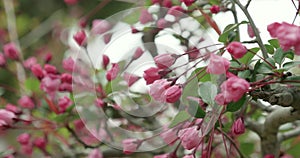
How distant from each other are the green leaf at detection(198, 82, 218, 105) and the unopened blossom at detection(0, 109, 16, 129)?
18.6 inches

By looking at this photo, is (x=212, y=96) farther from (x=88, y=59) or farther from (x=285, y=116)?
(x=88, y=59)

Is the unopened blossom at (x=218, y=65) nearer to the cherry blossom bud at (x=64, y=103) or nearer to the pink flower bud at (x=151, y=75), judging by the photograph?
the pink flower bud at (x=151, y=75)

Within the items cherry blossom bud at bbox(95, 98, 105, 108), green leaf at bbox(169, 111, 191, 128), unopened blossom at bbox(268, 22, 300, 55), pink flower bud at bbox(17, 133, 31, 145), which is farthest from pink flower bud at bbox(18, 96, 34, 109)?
unopened blossom at bbox(268, 22, 300, 55)

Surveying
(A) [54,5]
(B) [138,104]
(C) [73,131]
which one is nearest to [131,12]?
(B) [138,104]

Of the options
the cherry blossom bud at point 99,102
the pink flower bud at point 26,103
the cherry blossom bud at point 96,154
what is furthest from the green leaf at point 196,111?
the pink flower bud at point 26,103

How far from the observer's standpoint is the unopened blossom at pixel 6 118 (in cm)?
96

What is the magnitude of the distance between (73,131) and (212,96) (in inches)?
21.2

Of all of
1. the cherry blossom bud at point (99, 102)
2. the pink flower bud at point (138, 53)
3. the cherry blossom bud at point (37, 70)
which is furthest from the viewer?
the cherry blossom bud at point (37, 70)

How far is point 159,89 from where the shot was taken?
0.62 metres

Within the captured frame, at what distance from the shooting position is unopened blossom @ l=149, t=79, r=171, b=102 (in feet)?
2.05

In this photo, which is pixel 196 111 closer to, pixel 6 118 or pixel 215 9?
pixel 215 9

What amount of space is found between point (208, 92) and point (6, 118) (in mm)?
480

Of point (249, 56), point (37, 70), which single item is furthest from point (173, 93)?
point (37, 70)

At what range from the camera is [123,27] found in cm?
76
